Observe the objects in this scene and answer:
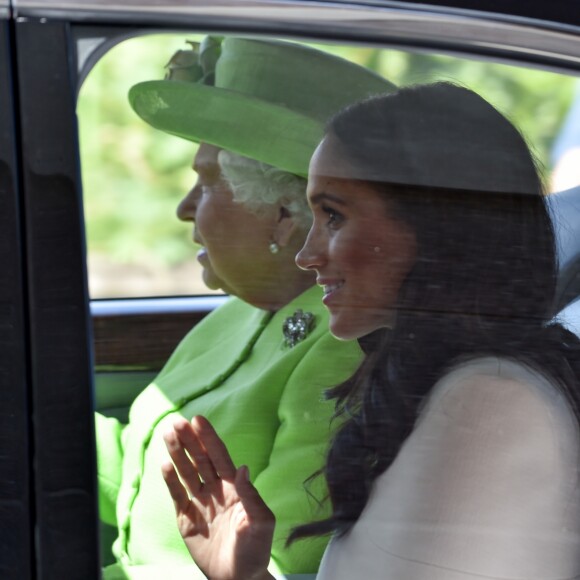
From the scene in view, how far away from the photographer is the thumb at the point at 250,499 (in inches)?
73.4

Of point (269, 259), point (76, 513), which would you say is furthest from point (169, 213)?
point (76, 513)

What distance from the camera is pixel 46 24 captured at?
179 cm

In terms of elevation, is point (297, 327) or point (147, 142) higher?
point (147, 142)

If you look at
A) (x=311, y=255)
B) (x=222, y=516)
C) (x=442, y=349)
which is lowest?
(x=222, y=516)

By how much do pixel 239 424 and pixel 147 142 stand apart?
393 millimetres

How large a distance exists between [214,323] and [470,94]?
1.57ft

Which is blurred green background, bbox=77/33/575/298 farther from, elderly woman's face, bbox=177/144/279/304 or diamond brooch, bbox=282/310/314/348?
diamond brooch, bbox=282/310/314/348

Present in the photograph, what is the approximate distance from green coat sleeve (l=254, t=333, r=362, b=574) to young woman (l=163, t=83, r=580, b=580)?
0.02 m

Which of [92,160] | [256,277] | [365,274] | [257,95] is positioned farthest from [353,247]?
[92,160]

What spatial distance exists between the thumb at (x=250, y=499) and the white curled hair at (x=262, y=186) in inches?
13.3

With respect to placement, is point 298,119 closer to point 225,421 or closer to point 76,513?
point 225,421

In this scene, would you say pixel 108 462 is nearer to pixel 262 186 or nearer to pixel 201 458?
pixel 201 458

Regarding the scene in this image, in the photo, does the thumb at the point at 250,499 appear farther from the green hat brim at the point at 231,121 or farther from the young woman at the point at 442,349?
the green hat brim at the point at 231,121

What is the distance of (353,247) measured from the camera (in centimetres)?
184
